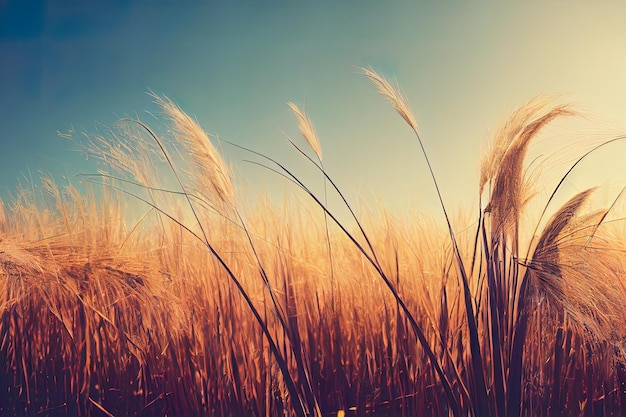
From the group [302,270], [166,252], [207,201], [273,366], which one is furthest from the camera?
[166,252]

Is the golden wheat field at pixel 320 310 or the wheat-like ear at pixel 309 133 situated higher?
the wheat-like ear at pixel 309 133

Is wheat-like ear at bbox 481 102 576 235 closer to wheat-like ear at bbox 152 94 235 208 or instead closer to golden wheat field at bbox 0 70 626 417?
golden wheat field at bbox 0 70 626 417

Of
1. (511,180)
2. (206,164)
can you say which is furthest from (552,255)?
(206,164)

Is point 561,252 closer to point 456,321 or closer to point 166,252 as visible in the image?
point 456,321

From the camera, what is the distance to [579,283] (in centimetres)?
204

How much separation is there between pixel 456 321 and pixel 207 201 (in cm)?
124

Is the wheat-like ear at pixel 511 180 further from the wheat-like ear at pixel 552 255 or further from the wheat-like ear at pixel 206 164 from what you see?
the wheat-like ear at pixel 206 164

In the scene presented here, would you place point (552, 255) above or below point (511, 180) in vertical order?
below

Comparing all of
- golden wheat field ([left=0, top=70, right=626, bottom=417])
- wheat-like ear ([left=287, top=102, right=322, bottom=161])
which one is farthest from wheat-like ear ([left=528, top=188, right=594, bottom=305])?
wheat-like ear ([left=287, top=102, right=322, bottom=161])

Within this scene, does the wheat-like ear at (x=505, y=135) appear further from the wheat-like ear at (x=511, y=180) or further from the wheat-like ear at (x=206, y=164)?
the wheat-like ear at (x=206, y=164)

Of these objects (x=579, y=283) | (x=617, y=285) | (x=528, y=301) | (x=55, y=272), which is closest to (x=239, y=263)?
(x=55, y=272)

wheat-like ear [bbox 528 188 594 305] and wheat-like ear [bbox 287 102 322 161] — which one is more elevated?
wheat-like ear [bbox 287 102 322 161]

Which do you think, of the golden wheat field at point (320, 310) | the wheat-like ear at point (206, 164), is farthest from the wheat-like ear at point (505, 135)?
the wheat-like ear at point (206, 164)

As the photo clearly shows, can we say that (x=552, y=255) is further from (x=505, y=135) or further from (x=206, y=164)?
(x=206, y=164)
